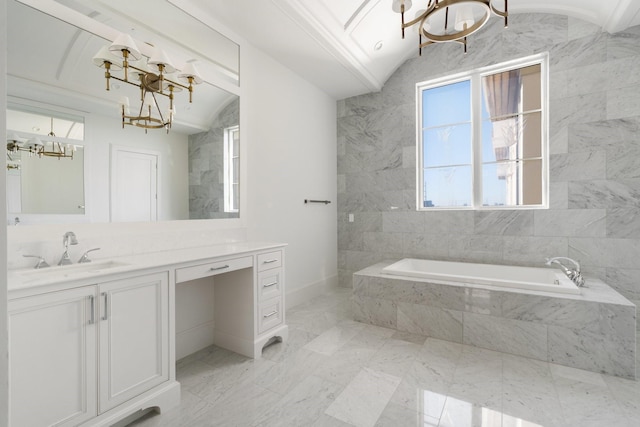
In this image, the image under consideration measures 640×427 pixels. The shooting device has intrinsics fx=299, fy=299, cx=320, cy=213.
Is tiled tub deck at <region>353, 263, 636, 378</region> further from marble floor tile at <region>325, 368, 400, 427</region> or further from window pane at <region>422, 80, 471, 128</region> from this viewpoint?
window pane at <region>422, 80, 471, 128</region>

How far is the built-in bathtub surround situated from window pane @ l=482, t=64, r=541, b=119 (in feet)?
9.68

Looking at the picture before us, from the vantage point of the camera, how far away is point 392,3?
9.50 feet

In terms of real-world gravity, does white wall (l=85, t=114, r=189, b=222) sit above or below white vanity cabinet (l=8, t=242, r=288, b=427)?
above

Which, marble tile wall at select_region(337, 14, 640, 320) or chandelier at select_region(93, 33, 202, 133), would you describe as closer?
chandelier at select_region(93, 33, 202, 133)

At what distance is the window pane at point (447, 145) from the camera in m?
3.69

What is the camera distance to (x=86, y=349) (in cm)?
139

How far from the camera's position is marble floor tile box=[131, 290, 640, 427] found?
162 centimetres

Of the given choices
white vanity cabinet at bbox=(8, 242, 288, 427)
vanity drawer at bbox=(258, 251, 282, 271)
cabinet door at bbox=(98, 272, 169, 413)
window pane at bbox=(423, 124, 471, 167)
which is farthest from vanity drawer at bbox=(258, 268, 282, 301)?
window pane at bbox=(423, 124, 471, 167)

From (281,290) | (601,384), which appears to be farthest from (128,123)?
(601,384)

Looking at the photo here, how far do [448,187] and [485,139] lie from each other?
0.69 metres

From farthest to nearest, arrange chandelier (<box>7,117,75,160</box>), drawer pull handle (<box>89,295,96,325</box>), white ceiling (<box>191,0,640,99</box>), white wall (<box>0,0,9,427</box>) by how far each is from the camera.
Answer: white ceiling (<box>191,0,640,99</box>) → chandelier (<box>7,117,75,160</box>) → drawer pull handle (<box>89,295,96,325</box>) → white wall (<box>0,0,9,427</box>)

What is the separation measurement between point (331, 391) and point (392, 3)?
338 cm

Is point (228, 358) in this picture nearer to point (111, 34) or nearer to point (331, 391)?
point (331, 391)

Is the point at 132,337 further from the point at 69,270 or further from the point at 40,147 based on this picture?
the point at 40,147
